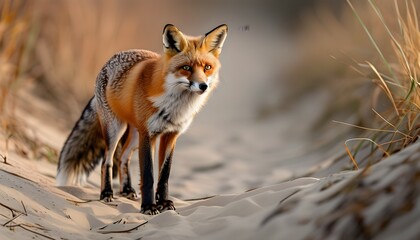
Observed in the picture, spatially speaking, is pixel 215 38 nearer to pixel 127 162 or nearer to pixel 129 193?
pixel 127 162

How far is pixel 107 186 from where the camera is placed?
5078 mm

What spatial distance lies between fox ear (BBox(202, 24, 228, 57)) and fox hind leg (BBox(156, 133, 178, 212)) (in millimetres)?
696

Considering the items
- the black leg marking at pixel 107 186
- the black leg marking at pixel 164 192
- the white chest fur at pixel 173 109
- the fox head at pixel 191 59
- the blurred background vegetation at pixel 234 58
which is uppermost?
the blurred background vegetation at pixel 234 58

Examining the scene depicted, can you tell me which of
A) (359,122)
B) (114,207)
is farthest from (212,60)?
(359,122)

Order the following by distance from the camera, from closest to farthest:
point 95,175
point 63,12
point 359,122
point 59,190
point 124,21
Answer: point 59,190, point 95,175, point 359,122, point 63,12, point 124,21

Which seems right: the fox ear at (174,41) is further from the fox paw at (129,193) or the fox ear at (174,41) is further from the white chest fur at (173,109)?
the fox paw at (129,193)

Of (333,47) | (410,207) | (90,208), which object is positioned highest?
(333,47)

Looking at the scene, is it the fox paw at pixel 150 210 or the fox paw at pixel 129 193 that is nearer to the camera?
the fox paw at pixel 150 210

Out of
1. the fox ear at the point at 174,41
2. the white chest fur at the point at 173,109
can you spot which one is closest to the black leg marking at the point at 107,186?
the white chest fur at the point at 173,109

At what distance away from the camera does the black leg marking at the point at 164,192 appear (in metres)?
4.65

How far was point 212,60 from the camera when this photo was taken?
4605 mm

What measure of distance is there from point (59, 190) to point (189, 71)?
1.33 m

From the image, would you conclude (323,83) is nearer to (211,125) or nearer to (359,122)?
(211,125)

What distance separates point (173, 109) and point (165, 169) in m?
0.50
